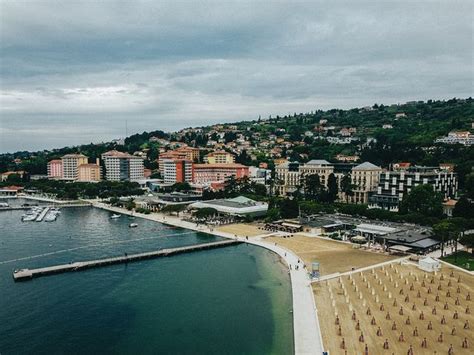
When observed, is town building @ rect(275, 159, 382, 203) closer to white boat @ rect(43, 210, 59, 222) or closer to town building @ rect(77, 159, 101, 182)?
white boat @ rect(43, 210, 59, 222)

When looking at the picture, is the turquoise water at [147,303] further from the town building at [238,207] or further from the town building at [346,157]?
the town building at [346,157]

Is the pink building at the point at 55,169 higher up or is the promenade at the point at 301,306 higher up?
the pink building at the point at 55,169

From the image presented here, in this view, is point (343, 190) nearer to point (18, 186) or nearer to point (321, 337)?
point (321, 337)

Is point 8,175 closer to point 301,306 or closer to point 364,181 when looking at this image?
point 364,181

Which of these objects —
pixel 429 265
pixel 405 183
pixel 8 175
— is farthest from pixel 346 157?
pixel 8 175

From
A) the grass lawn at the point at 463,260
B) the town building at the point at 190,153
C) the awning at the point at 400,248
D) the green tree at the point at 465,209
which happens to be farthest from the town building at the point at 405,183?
the town building at the point at 190,153

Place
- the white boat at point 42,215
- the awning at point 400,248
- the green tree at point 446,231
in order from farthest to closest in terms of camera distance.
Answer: the white boat at point 42,215 < the awning at point 400,248 < the green tree at point 446,231

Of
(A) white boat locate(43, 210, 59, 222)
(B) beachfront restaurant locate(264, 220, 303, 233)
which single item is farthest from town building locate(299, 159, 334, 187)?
(A) white boat locate(43, 210, 59, 222)
